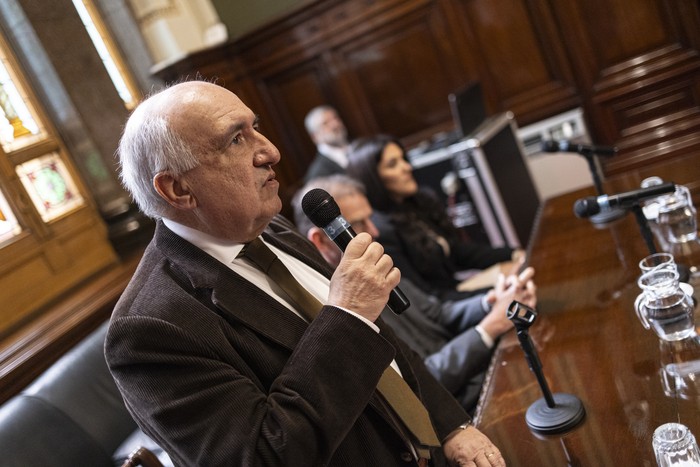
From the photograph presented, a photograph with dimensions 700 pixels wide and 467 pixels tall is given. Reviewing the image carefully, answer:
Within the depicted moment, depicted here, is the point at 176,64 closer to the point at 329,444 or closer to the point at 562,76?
the point at 562,76

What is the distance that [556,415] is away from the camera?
134 cm

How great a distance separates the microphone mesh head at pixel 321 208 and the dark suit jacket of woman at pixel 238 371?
0.18 meters

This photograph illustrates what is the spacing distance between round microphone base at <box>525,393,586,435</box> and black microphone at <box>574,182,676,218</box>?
1.67ft

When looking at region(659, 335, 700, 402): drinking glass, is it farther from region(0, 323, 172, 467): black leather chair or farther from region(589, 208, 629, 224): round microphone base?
region(0, 323, 172, 467): black leather chair

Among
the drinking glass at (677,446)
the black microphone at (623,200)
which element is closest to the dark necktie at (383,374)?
the drinking glass at (677,446)

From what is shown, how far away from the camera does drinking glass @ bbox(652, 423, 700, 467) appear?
3.47ft

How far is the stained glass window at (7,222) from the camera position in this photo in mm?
3523

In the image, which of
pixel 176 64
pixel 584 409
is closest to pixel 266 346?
pixel 584 409

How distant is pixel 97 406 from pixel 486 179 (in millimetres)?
2068

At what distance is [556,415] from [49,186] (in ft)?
11.2

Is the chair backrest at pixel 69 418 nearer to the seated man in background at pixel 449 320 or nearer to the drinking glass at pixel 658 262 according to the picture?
the seated man in background at pixel 449 320

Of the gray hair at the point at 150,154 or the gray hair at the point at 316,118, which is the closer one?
the gray hair at the point at 150,154

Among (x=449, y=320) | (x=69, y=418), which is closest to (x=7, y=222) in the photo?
(x=69, y=418)

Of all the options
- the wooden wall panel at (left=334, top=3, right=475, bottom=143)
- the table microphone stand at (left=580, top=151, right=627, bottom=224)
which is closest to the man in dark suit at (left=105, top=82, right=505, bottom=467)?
the table microphone stand at (left=580, top=151, right=627, bottom=224)
